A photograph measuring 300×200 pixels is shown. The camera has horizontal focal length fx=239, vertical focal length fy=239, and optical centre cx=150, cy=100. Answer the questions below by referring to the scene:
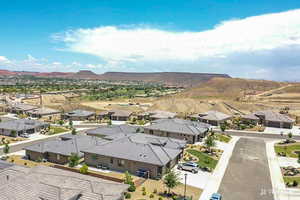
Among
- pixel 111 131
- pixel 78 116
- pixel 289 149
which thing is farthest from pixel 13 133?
pixel 289 149

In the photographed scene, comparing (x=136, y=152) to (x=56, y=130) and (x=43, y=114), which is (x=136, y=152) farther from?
(x=43, y=114)

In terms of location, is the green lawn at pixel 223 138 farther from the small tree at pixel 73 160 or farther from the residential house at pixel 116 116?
the small tree at pixel 73 160

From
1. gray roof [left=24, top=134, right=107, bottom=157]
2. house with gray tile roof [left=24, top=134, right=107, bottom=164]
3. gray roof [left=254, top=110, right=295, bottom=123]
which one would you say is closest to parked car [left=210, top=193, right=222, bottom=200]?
house with gray tile roof [left=24, top=134, right=107, bottom=164]

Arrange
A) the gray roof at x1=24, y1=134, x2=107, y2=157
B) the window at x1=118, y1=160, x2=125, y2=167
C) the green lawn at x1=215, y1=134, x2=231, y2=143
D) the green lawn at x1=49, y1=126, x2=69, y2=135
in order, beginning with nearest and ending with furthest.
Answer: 1. the window at x1=118, y1=160, x2=125, y2=167
2. the gray roof at x1=24, y1=134, x2=107, y2=157
3. the green lawn at x1=215, y1=134, x2=231, y2=143
4. the green lawn at x1=49, y1=126, x2=69, y2=135

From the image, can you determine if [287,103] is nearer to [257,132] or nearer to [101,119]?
[257,132]

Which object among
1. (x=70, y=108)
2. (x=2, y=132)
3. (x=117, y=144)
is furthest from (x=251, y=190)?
(x=70, y=108)

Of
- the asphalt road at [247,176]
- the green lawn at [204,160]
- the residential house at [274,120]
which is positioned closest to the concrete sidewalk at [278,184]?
the asphalt road at [247,176]

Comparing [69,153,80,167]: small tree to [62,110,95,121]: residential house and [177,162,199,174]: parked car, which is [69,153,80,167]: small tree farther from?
[62,110,95,121]: residential house
